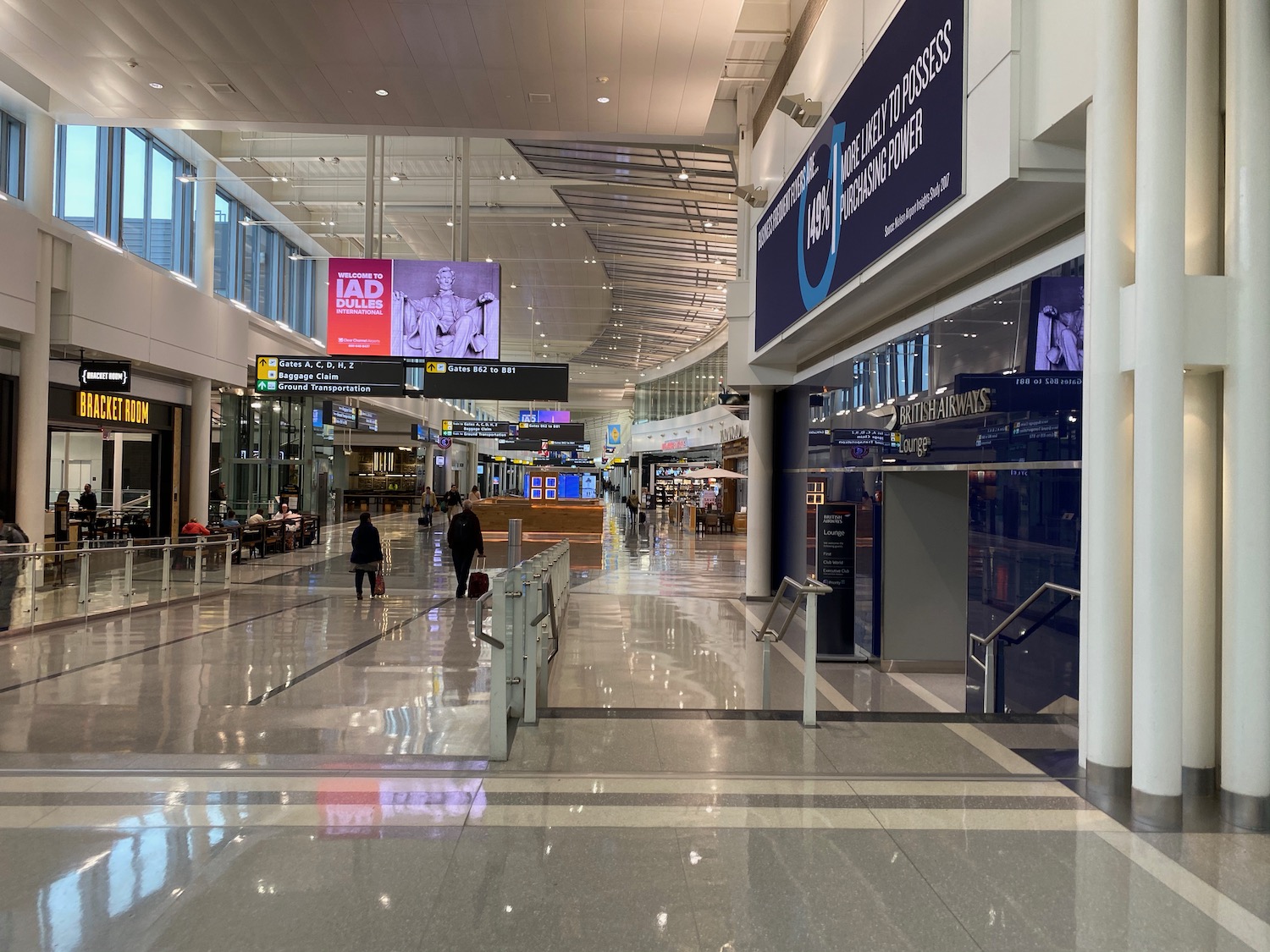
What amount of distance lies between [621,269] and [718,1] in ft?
66.0

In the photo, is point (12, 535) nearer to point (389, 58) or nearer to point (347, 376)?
point (347, 376)

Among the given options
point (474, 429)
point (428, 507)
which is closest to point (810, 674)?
point (428, 507)

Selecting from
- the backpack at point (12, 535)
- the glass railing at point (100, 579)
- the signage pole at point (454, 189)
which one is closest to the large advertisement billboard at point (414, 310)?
the signage pole at point (454, 189)

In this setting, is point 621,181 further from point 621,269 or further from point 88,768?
point 88,768

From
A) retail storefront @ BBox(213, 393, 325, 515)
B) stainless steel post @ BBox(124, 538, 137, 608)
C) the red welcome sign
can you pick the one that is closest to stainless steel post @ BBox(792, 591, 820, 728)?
stainless steel post @ BBox(124, 538, 137, 608)

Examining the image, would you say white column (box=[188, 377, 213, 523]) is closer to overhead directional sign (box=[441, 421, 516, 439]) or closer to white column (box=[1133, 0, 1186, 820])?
overhead directional sign (box=[441, 421, 516, 439])

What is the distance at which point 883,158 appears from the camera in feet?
22.0

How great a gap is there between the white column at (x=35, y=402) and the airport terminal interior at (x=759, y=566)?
0.18 ft

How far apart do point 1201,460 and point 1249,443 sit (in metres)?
0.23

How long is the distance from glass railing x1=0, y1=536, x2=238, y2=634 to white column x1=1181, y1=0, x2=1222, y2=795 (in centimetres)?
1022

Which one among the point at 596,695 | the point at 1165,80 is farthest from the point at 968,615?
the point at 1165,80

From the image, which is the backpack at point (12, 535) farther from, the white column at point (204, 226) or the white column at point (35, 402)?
the white column at point (204, 226)

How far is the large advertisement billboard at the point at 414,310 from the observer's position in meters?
14.6

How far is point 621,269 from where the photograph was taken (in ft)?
93.1
